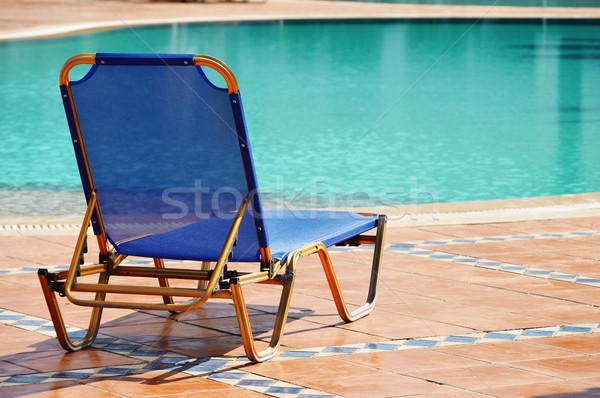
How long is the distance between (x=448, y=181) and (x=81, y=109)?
7284mm

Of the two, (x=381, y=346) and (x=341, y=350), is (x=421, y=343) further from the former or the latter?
(x=341, y=350)

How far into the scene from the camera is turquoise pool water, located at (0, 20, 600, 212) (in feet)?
34.7

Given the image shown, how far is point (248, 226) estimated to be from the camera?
383 centimetres

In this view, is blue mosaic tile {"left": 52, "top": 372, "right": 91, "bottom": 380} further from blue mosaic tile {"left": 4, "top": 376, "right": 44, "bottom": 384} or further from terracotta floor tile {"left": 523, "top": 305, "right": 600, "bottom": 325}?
terracotta floor tile {"left": 523, "top": 305, "right": 600, "bottom": 325}

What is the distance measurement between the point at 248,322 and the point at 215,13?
29.7 m

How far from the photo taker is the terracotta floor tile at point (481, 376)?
344cm

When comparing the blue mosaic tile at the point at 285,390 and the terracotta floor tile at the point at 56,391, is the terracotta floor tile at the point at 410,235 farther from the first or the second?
the terracotta floor tile at the point at 56,391

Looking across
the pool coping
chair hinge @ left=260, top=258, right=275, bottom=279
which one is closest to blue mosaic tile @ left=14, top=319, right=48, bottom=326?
chair hinge @ left=260, top=258, right=275, bottom=279

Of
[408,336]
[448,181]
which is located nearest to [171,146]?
[408,336]

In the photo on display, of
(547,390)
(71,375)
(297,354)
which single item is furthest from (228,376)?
(547,390)

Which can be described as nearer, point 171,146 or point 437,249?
point 171,146

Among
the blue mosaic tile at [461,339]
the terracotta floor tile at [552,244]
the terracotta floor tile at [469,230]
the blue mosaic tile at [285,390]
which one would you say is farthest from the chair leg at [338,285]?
the terracotta floor tile at [469,230]

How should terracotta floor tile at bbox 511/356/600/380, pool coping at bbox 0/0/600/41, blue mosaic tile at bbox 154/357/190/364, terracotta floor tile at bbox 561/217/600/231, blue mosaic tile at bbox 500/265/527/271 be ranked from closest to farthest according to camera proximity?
terracotta floor tile at bbox 511/356/600/380 < blue mosaic tile at bbox 154/357/190/364 < blue mosaic tile at bbox 500/265/527/271 < terracotta floor tile at bbox 561/217/600/231 < pool coping at bbox 0/0/600/41

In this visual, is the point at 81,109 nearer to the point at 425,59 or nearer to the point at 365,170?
the point at 365,170
